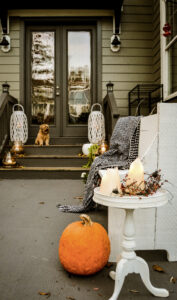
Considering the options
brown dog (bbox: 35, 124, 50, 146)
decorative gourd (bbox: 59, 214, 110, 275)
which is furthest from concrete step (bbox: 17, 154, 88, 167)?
decorative gourd (bbox: 59, 214, 110, 275)

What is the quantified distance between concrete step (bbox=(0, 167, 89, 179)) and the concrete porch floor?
A: 1.31 m

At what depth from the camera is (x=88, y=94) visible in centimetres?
557

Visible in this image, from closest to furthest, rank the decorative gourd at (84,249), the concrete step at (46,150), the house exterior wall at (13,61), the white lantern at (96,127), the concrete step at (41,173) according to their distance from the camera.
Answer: the decorative gourd at (84,249)
the concrete step at (41,173)
the concrete step at (46,150)
the white lantern at (96,127)
the house exterior wall at (13,61)

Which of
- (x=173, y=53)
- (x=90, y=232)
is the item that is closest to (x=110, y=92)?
(x=173, y=53)

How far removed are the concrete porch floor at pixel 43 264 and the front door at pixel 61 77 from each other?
2.94 m

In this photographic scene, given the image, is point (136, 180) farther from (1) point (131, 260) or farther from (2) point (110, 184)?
(1) point (131, 260)

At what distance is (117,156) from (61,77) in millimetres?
3359

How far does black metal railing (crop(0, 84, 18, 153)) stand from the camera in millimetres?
4508

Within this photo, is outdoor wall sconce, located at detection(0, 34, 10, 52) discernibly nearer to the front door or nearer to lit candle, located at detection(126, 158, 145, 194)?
the front door

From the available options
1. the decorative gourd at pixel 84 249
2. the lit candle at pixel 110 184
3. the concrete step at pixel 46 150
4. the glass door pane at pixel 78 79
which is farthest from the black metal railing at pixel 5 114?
the lit candle at pixel 110 184

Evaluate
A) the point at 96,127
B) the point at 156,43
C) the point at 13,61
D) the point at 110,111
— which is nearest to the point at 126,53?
the point at 156,43

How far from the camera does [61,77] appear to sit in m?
5.48

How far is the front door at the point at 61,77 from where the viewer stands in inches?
215

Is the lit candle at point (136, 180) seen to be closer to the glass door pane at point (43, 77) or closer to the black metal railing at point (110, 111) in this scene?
the black metal railing at point (110, 111)
